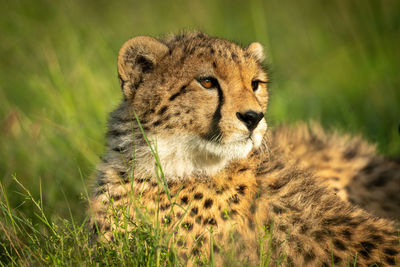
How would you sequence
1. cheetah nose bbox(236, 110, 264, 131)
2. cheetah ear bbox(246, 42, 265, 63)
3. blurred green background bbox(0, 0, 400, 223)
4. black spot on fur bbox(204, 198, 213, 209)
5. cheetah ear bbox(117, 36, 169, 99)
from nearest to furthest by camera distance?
cheetah nose bbox(236, 110, 264, 131), black spot on fur bbox(204, 198, 213, 209), cheetah ear bbox(117, 36, 169, 99), cheetah ear bbox(246, 42, 265, 63), blurred green background bbox(0, 0, 400, 223)

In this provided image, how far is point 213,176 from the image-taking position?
7.64 feet

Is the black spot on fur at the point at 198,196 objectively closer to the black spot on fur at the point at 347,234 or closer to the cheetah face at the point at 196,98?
the cheetah face at the point at 196,98

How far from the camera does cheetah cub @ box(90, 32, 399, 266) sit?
2145 mm

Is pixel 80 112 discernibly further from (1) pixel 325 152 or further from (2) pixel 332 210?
(2) pixel 332 210

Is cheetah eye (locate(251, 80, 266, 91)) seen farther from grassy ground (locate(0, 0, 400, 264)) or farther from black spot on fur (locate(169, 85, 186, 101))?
grassy ground (locate(0, 0, 400, 264))

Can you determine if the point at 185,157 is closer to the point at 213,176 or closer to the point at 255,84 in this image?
the point at 213,176

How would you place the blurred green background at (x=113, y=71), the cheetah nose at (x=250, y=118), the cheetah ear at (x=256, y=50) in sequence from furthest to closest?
the blurred green background at (x=113, y=71) < the cheetah ear at (x=256, y=50) < the cheetah nose at (x=250, y=118)

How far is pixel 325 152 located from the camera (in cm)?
335

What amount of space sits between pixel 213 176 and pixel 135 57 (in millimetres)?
773

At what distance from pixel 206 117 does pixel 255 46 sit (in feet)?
2.27

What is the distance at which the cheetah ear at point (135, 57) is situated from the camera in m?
2.39

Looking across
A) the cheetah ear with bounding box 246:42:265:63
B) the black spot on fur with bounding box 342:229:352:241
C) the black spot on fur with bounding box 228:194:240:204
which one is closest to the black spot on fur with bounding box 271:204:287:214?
the black spot on fur with bounding box 228:194:240:204

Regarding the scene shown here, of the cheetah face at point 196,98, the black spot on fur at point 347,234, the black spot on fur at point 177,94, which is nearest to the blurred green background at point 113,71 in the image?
the cheetah face at point 196,98

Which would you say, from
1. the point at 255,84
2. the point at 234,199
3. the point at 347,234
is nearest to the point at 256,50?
the point at 255,84
